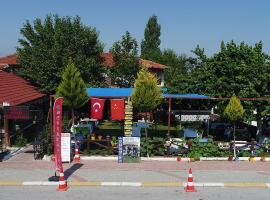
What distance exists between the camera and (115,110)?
19.6m

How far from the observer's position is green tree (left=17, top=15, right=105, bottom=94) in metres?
28.7

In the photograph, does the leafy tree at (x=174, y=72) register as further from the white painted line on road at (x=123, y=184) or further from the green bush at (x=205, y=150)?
the white painted line on road at (x=123, y=184)

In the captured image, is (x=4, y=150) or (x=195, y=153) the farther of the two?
(x=4, y=150)

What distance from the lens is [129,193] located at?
12.9m

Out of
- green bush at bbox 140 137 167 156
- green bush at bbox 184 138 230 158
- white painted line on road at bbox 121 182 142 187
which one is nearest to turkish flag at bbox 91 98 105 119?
green bush at bbox 140 137 167 156

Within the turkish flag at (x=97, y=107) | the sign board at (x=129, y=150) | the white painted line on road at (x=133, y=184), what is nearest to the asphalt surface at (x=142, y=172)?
the white painted line on road at (x=133, y=184)

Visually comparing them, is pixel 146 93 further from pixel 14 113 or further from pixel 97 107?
pixel 14 113

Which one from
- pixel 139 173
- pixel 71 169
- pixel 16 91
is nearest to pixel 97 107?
pixel 71 169

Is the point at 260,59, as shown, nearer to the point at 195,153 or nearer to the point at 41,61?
the point at 195,153

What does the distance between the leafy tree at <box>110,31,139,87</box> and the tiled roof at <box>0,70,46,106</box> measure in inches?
320

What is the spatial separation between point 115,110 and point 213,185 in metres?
7.02

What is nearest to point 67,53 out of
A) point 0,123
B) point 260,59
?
point 0,123

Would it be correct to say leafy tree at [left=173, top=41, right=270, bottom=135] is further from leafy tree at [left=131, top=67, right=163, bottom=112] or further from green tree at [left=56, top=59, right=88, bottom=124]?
green tree at [left=56, top=59, right=88, bottom=124]

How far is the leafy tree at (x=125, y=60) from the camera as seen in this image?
3438 centimetres
